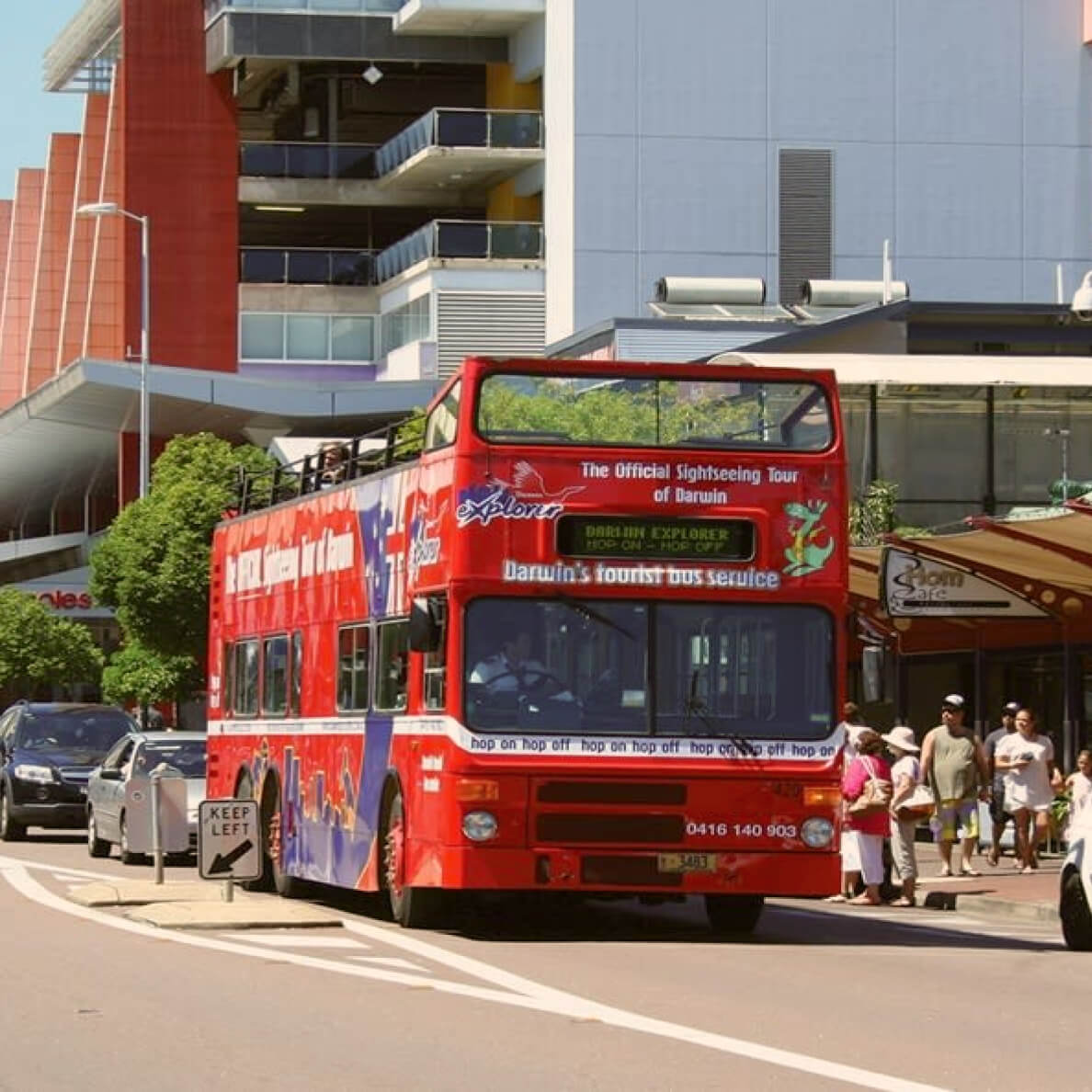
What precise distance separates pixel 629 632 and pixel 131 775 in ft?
48.3

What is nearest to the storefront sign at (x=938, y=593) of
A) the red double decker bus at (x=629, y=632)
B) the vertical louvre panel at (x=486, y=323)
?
the red double decker bus at (x=629, y=632)

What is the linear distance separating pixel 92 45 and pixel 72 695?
67.6 feet

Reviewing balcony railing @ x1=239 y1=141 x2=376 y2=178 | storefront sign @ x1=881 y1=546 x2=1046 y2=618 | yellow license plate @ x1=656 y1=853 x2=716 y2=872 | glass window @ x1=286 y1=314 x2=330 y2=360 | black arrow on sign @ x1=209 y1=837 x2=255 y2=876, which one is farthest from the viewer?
glass window @ x1=286 y1=314 x2=330 y2=360

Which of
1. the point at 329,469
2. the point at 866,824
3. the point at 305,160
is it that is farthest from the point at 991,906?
→ the point at 305,160

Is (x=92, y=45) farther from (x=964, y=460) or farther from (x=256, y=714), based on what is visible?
(x=256, y=714)

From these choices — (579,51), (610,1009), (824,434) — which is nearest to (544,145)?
(579,51)

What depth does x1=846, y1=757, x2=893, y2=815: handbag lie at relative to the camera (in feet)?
85.3

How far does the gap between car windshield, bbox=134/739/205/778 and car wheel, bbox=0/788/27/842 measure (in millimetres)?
3864

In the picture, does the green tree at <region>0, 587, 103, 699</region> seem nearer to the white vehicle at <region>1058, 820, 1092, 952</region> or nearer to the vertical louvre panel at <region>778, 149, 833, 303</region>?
the vertical louvre panel at <region>778, 149, 833, 303</region>

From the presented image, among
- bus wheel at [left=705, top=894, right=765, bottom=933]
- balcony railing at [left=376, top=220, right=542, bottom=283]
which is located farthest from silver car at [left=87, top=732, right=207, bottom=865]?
balcony railing at [left=376, top=220, right=542, bottom=283]

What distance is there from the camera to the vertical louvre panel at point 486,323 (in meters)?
76.0

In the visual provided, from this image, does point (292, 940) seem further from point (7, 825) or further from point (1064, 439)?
point (1064, 439)

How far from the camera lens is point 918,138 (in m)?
75.8

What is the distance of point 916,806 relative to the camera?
26438 mm
